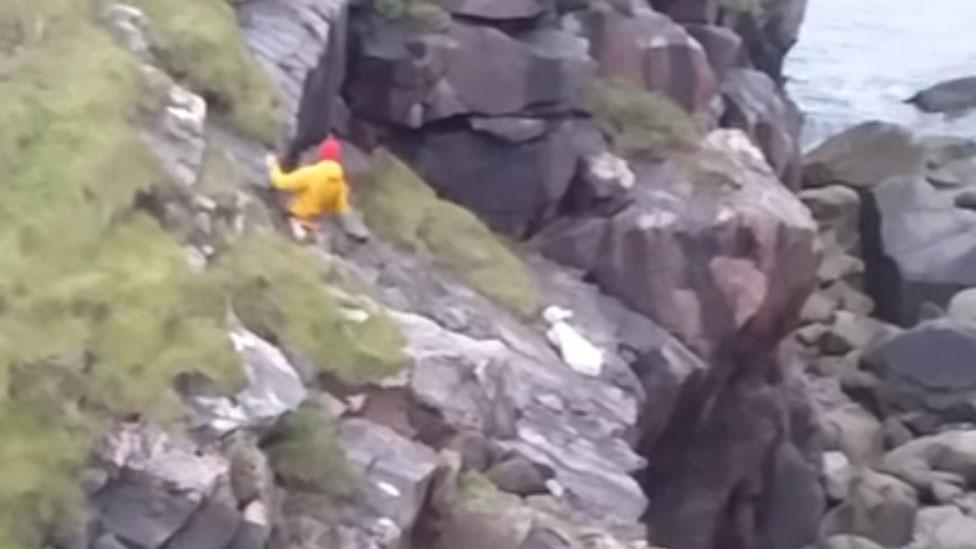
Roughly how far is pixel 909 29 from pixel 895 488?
984 inches

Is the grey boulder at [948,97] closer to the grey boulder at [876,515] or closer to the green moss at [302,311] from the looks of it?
the grey boulder at [876,515]

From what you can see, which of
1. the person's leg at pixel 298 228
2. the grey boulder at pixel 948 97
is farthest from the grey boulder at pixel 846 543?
the grey boulder at pixel 948 97

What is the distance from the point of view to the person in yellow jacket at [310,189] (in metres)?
13.1

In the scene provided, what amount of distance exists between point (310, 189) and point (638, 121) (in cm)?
716

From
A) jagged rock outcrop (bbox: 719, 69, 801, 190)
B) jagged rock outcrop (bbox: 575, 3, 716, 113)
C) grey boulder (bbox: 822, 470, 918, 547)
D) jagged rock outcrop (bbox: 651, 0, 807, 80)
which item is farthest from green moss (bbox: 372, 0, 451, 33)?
grey boulder (bbox: 822, 470, 918, 547)

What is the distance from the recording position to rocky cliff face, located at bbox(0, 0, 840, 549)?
10.0 m

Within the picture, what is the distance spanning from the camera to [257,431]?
33.2 ft

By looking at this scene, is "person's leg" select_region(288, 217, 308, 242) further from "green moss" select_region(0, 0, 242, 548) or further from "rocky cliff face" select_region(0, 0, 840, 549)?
"green moss" select_region(0, 0, 242, 548)

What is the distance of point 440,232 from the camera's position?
55.5 ft

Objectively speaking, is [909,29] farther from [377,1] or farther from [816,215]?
[377,1]

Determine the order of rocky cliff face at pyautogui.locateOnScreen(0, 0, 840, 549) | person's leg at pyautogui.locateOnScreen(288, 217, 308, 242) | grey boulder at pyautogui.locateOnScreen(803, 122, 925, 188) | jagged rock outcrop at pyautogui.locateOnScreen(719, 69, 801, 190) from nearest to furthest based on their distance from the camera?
rocky cliff face at pyautogui.locateOnScreen(0, 0, 840, 549)
person's leg at pyautogui.locateOnScreen(288, 217, 308, 242)
jagged rock outcrop at pyautogui.locateOnScreen(719, 69, 801, 190)
grey boulder at pyautogui.locateOnScreen(803, 122, 925, 188)

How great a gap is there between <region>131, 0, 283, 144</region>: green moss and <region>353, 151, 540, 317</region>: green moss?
8.59 ft

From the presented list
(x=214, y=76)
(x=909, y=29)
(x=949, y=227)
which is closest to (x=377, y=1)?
(x=214, y=76)

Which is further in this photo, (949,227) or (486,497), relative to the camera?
(949,227)
